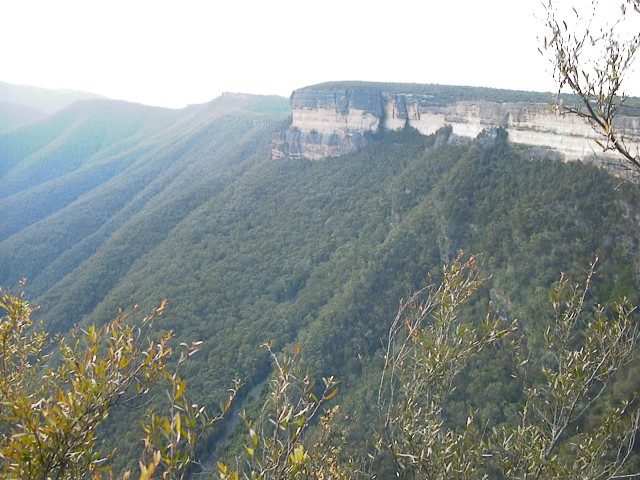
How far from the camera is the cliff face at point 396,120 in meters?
25.7

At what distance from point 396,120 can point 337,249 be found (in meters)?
18.4

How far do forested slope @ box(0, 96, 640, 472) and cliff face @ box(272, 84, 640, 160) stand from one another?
4.73ft

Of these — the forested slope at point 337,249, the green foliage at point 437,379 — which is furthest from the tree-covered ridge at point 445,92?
the green foliage at point 437,379

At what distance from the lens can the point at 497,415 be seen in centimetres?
1550

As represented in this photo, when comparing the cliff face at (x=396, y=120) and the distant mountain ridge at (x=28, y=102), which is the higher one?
the distant mountain ridge at (x=28, y=102)

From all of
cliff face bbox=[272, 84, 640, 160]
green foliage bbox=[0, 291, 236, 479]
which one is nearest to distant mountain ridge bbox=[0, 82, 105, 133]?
cliff face bbox=[272, 84, 640, 160]

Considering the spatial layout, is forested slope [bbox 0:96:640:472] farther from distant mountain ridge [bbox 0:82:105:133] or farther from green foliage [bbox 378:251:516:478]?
distant mountain ridge [bbox 0:82:105:133]

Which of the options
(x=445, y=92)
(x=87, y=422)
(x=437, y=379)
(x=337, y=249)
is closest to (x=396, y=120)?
(x=445, y=92)

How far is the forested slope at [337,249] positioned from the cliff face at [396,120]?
1442mm

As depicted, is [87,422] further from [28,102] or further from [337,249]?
[28,102]

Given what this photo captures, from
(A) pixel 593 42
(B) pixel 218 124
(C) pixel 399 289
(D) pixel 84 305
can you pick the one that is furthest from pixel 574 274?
(B) pixel 218 124

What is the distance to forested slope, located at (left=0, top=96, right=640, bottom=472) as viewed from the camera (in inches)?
776

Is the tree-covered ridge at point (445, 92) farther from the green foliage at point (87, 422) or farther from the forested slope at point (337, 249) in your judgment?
the green foliage at point (87, 422)

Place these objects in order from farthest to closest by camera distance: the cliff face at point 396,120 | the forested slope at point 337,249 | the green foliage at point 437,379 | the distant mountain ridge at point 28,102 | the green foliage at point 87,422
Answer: the distant mountain ridge at point 28,102
the cliff face at point 396,120
the forested slope at point 337,249
the green foliage at point 437,379
the green foliage at point 87,422
